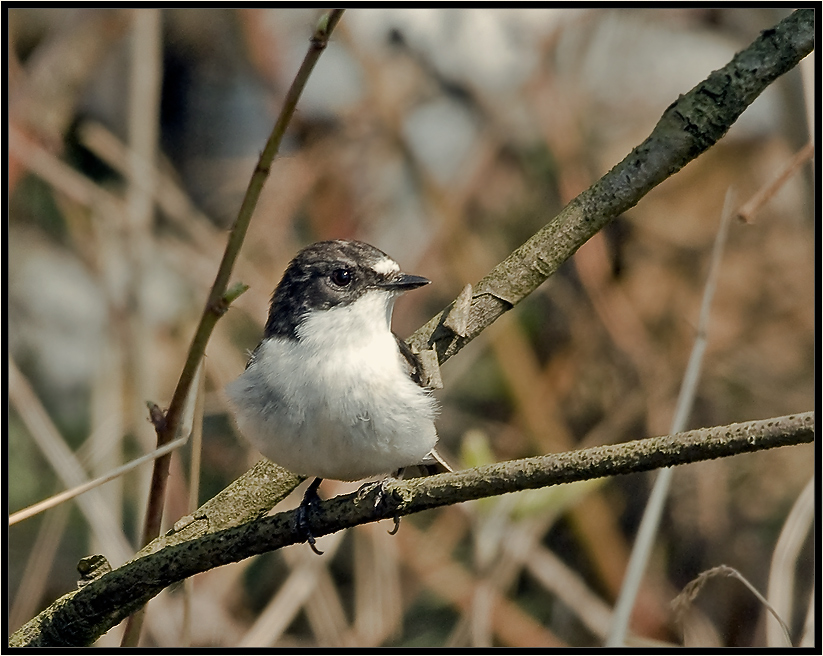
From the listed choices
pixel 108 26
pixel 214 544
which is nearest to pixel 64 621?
pixel 214 544

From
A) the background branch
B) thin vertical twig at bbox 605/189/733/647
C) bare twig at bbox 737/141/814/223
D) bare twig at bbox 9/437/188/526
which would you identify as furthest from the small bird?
bare twig at bbox 737/141/814/223

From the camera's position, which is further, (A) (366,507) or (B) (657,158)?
(B) (657,158)

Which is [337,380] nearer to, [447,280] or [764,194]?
[764,194]

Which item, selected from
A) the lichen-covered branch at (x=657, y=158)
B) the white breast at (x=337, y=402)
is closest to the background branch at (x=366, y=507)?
the white breast at (x=337, y=402)

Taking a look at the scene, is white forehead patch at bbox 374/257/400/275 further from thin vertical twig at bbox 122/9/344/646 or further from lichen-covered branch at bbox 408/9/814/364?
thin vertical twig at bbox 122/9/344/646

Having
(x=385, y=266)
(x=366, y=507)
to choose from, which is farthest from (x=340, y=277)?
(x=366, y=507)

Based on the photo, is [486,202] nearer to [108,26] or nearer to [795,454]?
[795,454]
